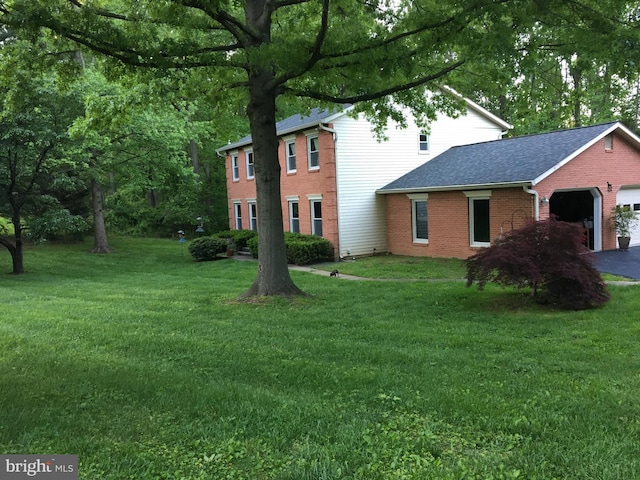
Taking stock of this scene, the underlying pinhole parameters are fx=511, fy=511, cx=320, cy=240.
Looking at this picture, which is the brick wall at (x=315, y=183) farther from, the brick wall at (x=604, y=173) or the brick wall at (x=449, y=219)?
the brick wall at (x=604, y=173)

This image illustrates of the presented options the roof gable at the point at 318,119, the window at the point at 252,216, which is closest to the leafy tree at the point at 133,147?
the window at the point at 252,216

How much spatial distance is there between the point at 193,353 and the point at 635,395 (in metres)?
4.87

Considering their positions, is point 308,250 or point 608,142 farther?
point 308,250

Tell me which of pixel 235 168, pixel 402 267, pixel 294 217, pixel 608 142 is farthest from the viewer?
pixel 235 168

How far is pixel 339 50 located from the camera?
384 inches

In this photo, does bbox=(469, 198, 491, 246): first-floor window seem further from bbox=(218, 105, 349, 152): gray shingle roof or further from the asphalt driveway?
bbox=(218, 105, 349, 152): gray shingle roof

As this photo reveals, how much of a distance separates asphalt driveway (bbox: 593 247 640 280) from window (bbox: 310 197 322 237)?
35.3 feet

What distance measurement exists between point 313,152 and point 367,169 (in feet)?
7.93

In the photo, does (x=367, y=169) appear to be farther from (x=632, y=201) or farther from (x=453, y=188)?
(x=632, y=201)

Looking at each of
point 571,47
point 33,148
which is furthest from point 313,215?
point 571,47

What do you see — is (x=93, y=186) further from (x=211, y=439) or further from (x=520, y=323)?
(x=211, y=439)

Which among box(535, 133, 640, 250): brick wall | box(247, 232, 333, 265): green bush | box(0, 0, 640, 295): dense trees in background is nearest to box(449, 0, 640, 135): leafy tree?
box(0, 0, 640, 295): dense trees in background

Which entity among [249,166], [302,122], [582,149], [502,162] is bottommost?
[502,162]

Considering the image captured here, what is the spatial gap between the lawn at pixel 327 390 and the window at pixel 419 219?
394 inches
